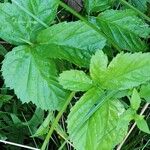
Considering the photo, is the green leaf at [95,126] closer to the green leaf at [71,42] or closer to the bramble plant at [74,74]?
the bramble plant at [74,74]

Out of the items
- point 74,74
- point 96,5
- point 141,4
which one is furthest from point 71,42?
point 141,4

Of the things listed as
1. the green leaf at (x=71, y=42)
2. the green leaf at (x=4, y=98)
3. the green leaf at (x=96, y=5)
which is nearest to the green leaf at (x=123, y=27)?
the green leaf at (x=96, y=5)

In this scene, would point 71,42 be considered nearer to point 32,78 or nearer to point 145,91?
point 32,78

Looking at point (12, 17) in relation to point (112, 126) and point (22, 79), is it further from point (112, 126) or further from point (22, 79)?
point (112, 126)

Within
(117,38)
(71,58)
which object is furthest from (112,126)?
(117,38)

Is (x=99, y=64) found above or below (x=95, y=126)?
above

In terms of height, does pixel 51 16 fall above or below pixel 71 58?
above

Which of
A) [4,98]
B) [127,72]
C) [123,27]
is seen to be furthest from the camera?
[4,98]
